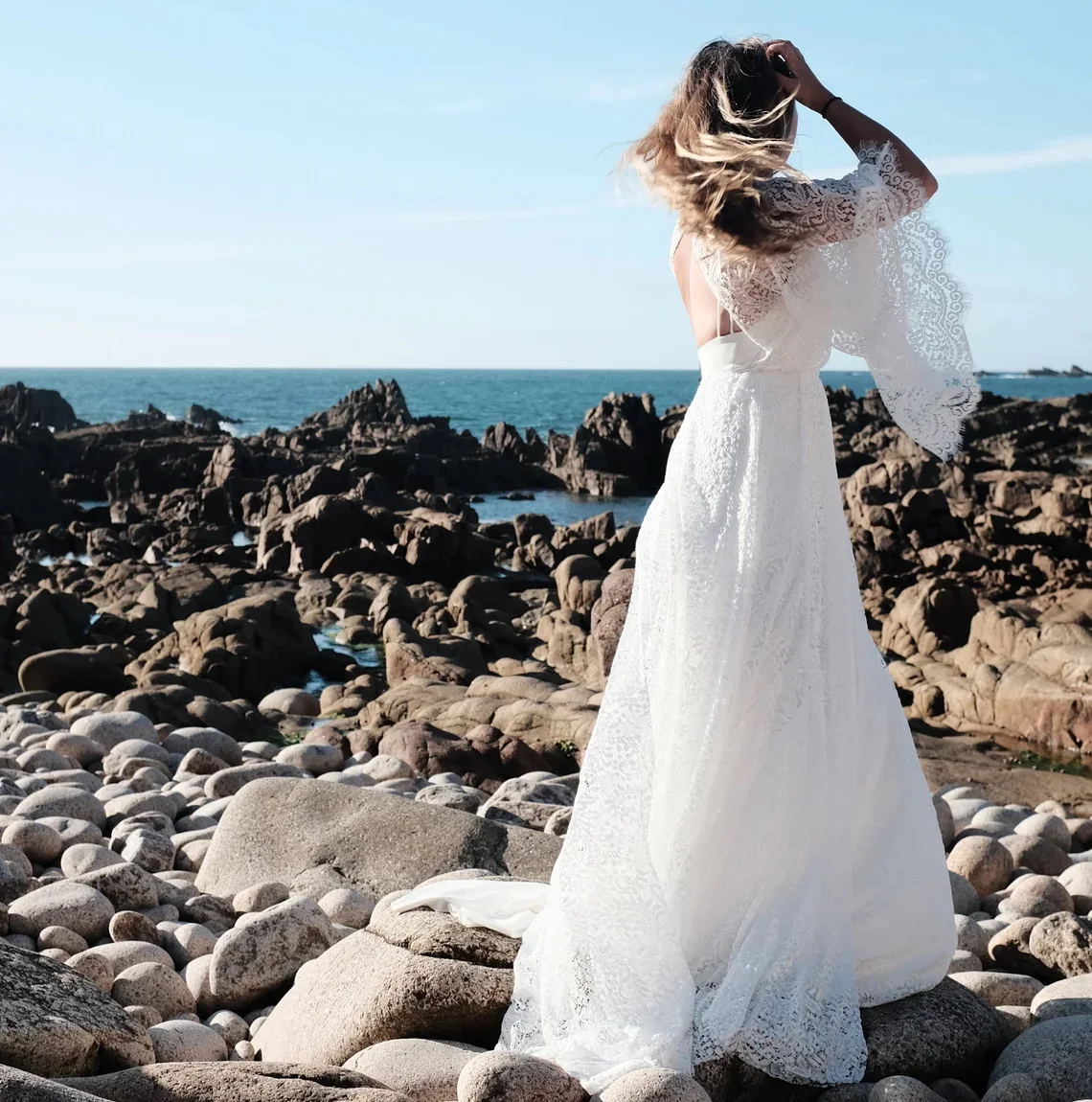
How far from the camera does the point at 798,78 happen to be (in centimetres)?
362

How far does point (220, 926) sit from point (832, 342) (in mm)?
3630

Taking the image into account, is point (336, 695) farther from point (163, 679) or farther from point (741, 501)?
point (741, 501)

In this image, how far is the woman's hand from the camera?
3.61 m

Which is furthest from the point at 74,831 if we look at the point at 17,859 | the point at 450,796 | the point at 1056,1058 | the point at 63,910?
the point at 1056,1058

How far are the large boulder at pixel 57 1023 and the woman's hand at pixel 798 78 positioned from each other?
3.04 meters

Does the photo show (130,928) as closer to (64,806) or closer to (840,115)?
(64,806)

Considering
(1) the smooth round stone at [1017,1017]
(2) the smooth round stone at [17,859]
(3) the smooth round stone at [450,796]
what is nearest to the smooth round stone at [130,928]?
(2) the smooth round stone at [17,859]

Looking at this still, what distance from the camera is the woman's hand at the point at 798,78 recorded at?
3.61 metres

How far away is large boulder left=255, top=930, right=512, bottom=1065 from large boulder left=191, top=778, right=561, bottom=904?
1623mm

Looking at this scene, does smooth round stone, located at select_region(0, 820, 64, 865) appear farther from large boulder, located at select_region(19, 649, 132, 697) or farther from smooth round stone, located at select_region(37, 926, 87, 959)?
large boulder, located at select_region(19, 649, 132, 697)

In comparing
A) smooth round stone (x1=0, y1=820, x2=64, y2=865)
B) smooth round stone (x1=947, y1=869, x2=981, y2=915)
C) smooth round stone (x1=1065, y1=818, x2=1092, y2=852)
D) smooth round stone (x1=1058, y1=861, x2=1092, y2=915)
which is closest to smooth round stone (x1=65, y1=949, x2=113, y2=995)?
smooth round stone (x1=0, y1=820, x2=64, y2=865)

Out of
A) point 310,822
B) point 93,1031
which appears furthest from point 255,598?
point 93,1031

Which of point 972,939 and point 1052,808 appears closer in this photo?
point 972,939

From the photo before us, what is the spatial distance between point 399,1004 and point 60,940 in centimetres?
174
